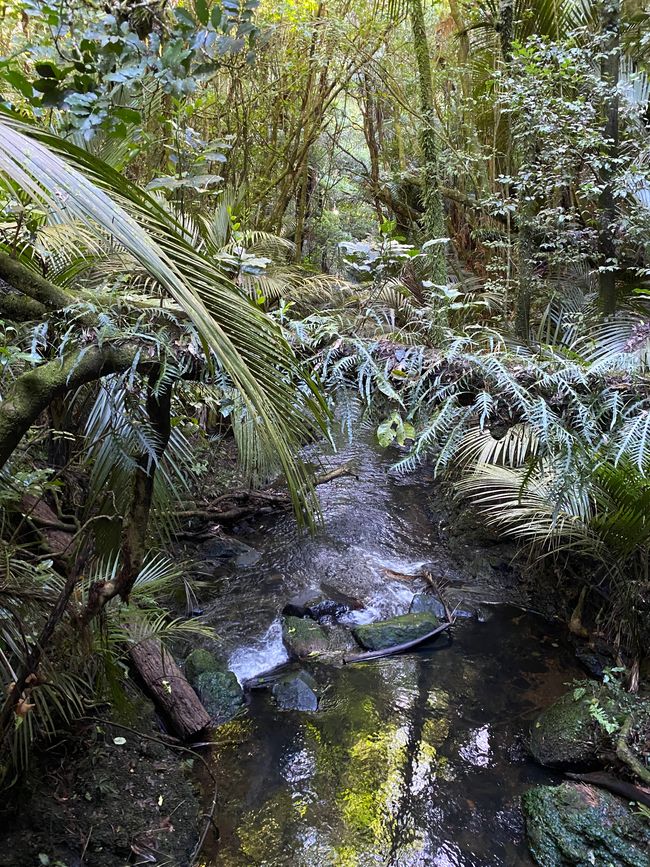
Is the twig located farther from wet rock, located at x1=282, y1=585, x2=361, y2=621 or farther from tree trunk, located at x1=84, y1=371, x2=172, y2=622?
wet rock, located at x1=282, y1=585, x2=361, y2=621

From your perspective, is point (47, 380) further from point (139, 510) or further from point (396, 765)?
point (396, 765)

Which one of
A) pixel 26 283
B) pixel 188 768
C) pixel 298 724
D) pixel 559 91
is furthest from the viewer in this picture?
pixel 559 91

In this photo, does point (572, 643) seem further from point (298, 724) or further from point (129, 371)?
point (129, 371)

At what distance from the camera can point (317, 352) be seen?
5.89 ft

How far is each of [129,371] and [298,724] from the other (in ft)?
7.86

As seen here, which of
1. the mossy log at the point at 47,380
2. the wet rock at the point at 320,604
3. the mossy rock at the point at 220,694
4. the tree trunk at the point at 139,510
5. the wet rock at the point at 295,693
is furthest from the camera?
the wet rock at the point at 320,604

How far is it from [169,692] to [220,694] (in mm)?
390

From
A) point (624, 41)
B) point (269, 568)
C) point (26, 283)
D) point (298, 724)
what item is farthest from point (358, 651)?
point (624, 41)

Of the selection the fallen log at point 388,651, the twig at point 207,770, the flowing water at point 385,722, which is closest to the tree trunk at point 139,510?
the twig at point 207,770

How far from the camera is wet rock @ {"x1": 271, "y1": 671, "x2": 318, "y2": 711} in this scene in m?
3.13

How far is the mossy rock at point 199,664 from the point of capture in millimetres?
3143

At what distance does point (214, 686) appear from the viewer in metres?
3.09

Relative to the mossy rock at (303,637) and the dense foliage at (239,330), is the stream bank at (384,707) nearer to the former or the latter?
the mossy rock at (303,637)

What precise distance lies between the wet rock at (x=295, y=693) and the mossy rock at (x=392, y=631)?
511mm
